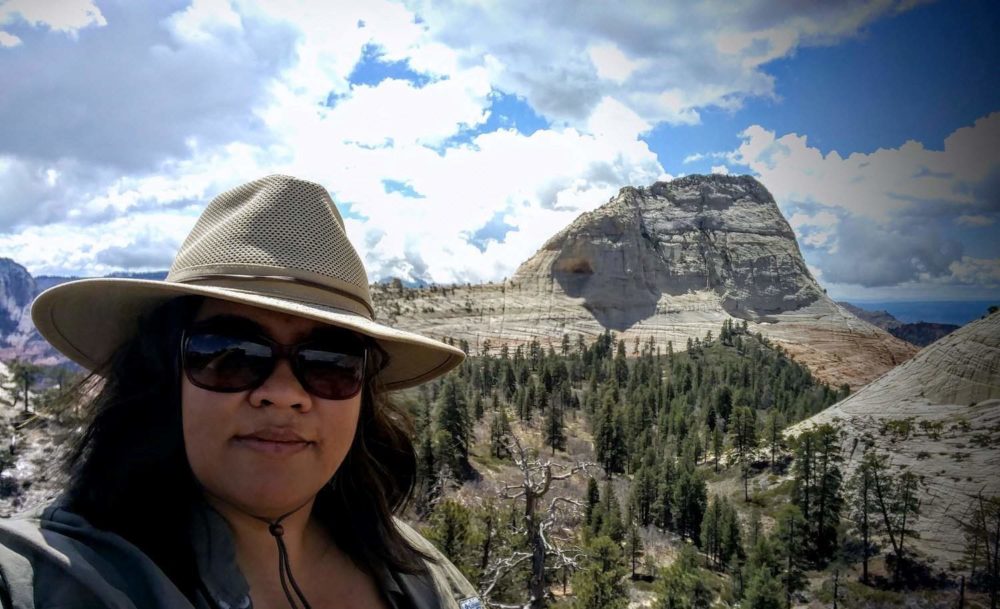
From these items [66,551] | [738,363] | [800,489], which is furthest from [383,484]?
[738,363]

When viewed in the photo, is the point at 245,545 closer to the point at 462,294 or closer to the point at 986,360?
the point at 986,360

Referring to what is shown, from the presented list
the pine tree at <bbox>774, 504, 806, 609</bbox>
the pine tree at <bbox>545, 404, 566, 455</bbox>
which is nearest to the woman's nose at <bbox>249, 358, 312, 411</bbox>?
the pine tree at <bbox>774, 504, 806, 609</bbox>

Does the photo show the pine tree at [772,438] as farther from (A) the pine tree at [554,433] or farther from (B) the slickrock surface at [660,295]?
(B) the slickrock surface at [660,295]

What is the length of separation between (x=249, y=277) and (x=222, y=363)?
0.72 feet

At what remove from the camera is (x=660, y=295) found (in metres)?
92.9

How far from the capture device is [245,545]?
1.39 metres

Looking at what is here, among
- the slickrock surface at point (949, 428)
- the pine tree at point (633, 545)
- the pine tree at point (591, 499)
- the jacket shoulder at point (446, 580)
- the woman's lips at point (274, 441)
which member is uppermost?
the woman's lips at point (274, 441)

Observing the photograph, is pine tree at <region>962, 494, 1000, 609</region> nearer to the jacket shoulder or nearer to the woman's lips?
the jacket shoulder

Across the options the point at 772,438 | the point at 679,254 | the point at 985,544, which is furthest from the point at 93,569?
the point at 679,254

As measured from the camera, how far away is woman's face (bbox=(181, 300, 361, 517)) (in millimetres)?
1250

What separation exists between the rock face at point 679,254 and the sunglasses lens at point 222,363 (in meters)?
84.4

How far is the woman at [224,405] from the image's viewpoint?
1173 millimetres

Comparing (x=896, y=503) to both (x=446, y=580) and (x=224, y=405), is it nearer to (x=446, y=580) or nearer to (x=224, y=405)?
(x=446, y=580)

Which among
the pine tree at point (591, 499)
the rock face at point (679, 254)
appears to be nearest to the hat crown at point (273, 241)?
the pine tree at point (591, 499)
